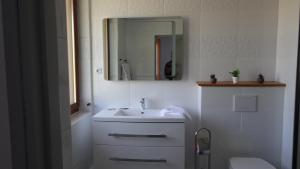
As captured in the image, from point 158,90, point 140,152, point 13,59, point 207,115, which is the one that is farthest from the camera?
point 158,90

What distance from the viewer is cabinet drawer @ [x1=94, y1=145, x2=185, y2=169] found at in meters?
2.23

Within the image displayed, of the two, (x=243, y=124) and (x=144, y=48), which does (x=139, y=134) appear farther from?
(x=243, y=124)

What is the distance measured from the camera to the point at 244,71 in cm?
253

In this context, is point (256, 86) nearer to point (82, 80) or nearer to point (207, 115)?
point (207, 115)

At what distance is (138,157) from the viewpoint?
2.25 meters

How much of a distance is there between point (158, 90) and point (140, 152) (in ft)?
2.29

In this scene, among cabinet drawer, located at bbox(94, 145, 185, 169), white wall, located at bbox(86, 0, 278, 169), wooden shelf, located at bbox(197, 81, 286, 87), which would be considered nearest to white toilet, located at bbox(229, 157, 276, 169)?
cabinet drawer, located at bbox(94, 145, 185, 169)

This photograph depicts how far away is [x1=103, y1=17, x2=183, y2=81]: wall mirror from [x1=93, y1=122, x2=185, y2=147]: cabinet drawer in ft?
1.90

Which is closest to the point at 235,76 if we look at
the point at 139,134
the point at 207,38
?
the point at 207,38

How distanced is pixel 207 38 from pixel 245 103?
741mm

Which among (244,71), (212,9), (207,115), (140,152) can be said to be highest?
(212,9)

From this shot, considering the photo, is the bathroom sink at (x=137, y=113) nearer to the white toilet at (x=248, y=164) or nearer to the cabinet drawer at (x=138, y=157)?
the cabinet drawer at (x=138, y=157)

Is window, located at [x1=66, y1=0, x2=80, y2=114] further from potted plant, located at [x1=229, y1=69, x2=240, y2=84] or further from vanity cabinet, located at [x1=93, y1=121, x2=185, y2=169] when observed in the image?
potted plant, located at [x1=229, y1=69, x2=240, y2=84]

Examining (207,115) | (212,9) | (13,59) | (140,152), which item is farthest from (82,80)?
(13,59)
